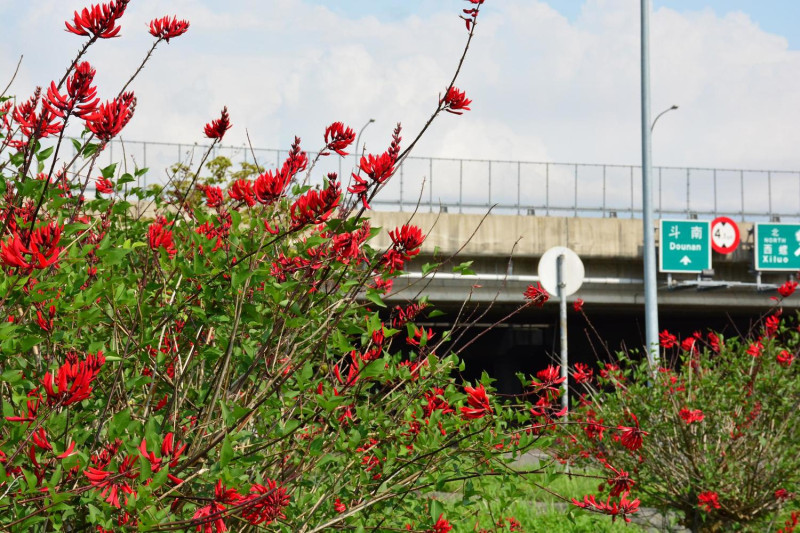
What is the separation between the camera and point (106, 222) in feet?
11.8

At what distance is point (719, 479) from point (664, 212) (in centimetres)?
1565

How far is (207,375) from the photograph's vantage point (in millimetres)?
3434

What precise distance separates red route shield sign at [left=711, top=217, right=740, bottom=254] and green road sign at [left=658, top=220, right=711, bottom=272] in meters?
Result: 0.23

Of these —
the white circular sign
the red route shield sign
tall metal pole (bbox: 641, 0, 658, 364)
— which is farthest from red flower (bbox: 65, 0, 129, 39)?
the red route shield sign

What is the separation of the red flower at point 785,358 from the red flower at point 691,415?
0.87 meters

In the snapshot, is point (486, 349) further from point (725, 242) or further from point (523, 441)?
point (523, 441)

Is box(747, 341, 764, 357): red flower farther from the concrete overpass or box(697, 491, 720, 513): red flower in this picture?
the concrete overpass

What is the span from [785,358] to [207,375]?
4606 mm

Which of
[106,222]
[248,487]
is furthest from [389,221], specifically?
[248,487]

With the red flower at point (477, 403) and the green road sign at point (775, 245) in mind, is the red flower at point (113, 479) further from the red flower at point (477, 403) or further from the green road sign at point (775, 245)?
the green road sign at point (775, 245)

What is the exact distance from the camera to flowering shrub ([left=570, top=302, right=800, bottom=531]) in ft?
20.0

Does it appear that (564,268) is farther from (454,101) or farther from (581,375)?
(454,101)

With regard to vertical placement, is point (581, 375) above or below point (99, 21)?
below

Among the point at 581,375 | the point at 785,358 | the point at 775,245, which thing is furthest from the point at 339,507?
the point at 775,245
